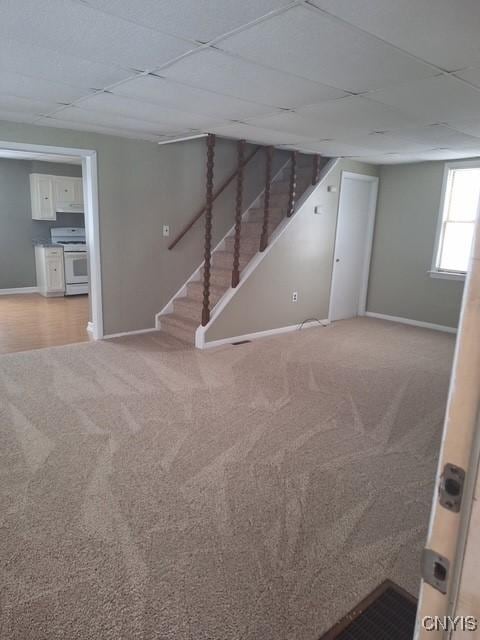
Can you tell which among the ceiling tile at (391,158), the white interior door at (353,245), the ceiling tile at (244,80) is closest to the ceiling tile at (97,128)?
the ceiling tile at (244,80)

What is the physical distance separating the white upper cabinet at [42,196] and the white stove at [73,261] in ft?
1.44

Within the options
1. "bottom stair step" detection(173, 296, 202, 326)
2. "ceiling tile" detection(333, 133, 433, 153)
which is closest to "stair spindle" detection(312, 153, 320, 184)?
"ceiling tile" detection(333, 133, 433, 153)

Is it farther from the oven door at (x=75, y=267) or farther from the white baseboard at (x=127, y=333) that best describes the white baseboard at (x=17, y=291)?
the white baseboard at (x=127, y=333)

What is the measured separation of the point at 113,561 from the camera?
5.88 ft

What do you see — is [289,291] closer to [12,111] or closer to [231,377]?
[231,377]

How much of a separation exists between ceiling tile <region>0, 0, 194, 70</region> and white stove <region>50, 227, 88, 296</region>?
5.60 m

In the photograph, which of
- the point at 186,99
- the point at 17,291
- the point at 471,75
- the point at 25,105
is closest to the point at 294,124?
the point at 186,99

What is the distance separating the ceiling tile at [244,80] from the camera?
222 centimetres

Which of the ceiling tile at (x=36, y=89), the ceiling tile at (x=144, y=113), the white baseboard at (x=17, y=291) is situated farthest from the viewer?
the white baseboard at (x=17, y=291)

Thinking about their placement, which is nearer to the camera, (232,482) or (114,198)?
(232,482)

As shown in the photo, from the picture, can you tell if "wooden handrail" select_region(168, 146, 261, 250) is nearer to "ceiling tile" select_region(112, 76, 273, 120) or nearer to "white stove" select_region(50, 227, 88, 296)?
"ceiling tile" select_region(112, 76, 273, 120)

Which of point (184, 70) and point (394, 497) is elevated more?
point (184, 70)

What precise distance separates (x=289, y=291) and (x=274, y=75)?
3418 millimetres

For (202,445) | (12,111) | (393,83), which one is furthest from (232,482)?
(12,111)
